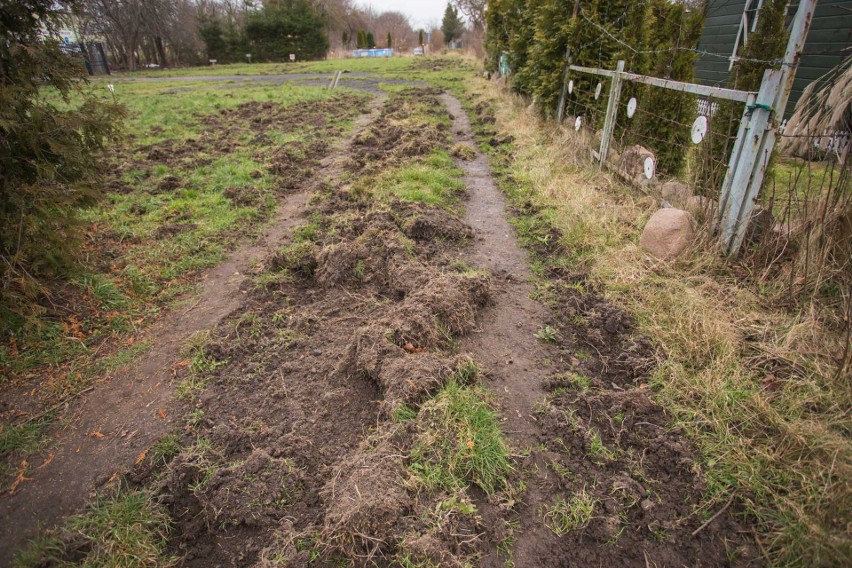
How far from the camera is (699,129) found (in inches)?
162

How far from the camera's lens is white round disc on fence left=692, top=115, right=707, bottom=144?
4030 millimetres

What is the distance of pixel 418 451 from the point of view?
2369 millimetres

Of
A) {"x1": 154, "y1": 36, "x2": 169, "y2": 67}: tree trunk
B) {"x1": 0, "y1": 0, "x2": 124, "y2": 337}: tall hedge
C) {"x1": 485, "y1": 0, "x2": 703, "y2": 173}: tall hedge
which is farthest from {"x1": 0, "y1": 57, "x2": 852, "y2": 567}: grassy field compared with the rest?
{"x1": 154, "y1": 36, "x2": 169, "y2": 67}: tree trunk

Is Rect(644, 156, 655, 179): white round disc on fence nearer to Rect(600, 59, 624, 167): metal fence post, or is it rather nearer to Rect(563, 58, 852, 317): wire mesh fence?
Rect(563, 58, 852, 317): wire mesh fence

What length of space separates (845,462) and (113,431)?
397 cm

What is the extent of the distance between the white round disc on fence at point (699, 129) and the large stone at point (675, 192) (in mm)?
572

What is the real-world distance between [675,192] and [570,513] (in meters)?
4.24

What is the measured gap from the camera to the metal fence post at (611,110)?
648 cm

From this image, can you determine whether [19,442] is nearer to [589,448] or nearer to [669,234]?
[589,448]

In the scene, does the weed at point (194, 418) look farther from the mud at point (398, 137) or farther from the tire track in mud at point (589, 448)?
the mud at point (398, 137)

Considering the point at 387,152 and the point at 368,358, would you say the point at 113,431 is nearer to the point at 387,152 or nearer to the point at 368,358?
the point at 368,358

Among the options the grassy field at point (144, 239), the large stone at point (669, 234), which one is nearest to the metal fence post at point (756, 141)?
the large stone at point (669, 234)

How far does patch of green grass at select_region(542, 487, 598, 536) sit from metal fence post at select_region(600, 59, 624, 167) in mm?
5796

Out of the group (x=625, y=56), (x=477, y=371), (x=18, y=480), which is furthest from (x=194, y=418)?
(x=625, y=56)
